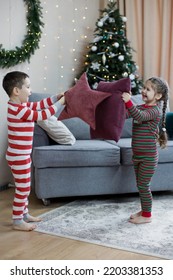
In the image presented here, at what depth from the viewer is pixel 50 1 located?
14.3 feet

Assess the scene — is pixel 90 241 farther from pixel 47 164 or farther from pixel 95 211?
pixel 47 164

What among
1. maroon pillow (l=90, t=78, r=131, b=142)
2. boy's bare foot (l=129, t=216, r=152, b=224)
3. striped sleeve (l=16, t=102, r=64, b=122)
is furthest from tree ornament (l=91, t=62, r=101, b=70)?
boy's bare foot (l=129, t=216, r=152, b=224)

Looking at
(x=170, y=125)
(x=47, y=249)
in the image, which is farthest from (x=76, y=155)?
(x=170, y=125)

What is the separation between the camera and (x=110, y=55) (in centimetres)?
459

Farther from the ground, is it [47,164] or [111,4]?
[111,4]

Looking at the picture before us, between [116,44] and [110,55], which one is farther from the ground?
[116,44]

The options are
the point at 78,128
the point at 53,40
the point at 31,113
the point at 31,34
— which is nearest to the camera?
the point at 31,113

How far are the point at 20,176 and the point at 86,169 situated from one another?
77 centimetres

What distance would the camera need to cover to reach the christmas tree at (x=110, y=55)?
180 inches

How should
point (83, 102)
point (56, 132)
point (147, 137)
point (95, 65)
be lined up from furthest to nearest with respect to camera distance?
point (95, 65)
point (56, 132)
point (147, 137)
point (83, 102)

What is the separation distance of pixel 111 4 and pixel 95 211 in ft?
9.25

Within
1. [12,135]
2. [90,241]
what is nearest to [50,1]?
[12,135]

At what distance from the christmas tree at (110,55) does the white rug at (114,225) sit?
174 cm

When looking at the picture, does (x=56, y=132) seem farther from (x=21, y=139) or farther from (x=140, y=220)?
(x=140, y=220)
